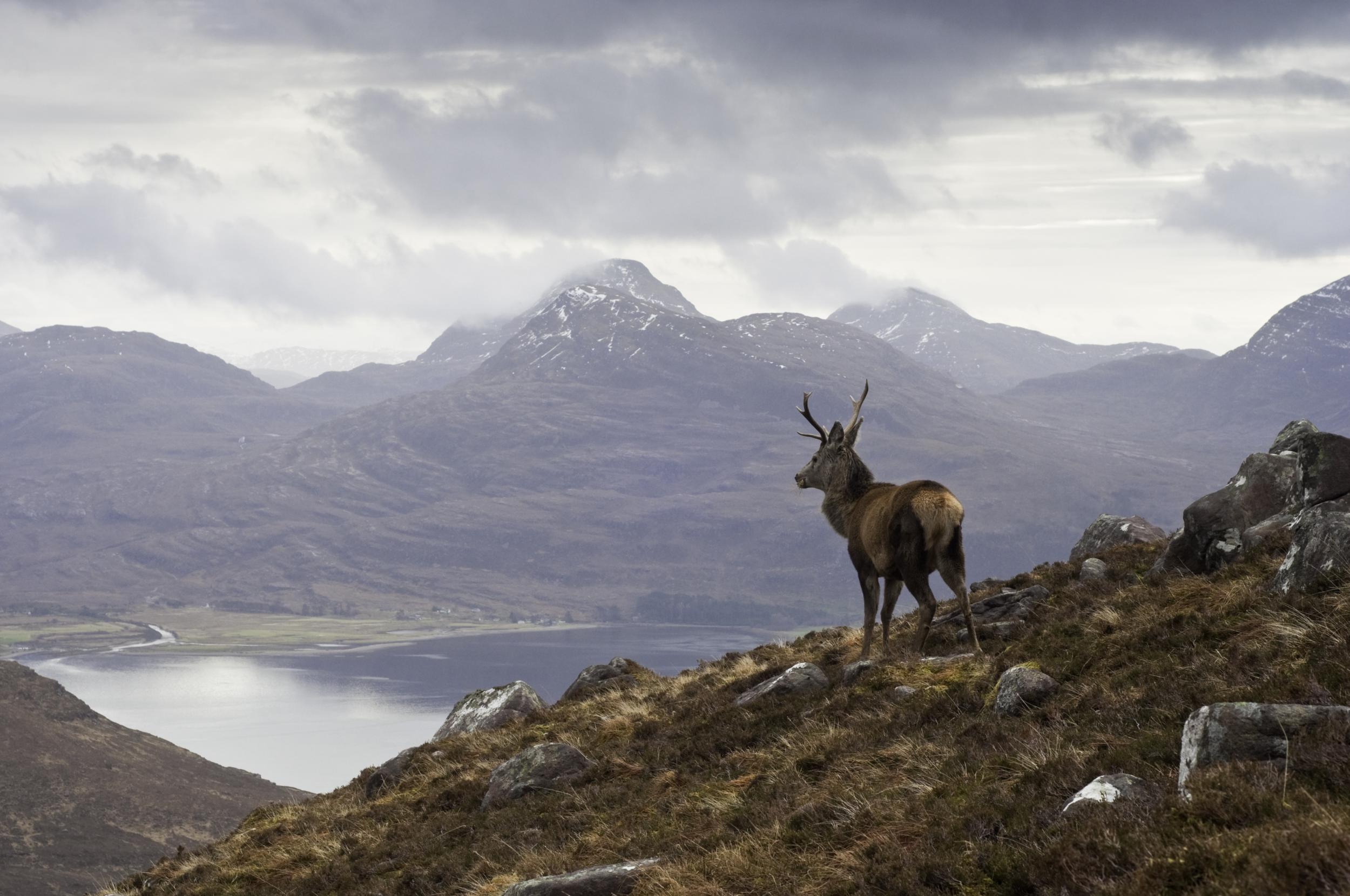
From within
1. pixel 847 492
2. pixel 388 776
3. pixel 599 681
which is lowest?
pixel 388 776

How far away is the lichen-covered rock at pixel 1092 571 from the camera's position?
21.8 m

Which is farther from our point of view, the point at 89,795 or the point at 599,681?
the point at 89,795

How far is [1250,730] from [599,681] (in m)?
20.0

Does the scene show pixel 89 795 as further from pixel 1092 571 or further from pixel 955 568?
pixel 955 568

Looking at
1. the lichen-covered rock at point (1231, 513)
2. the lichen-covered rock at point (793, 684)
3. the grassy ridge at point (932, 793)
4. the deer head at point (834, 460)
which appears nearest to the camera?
the grassy ridge at point (932, 793)

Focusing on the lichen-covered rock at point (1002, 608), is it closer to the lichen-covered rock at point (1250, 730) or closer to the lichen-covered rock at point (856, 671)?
the lichen-covered rock at point (856, 671)

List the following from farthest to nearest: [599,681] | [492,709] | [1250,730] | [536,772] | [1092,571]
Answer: [599,681] → [492,709] → [1092,571] → [536,772] → [1250,730]

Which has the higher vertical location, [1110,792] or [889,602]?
[889,602]

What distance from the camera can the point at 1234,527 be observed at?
18.6m

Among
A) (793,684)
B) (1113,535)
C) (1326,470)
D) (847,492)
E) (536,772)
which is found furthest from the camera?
(1113,535)

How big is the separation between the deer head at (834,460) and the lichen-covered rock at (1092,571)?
4.68 meters

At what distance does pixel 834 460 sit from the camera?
21.0 m

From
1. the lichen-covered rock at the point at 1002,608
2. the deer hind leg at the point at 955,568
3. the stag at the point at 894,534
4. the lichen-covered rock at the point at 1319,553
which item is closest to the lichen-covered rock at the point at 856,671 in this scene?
the stag at the point at 894,534

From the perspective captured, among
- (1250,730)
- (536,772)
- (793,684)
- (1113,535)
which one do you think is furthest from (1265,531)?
(536,772)
